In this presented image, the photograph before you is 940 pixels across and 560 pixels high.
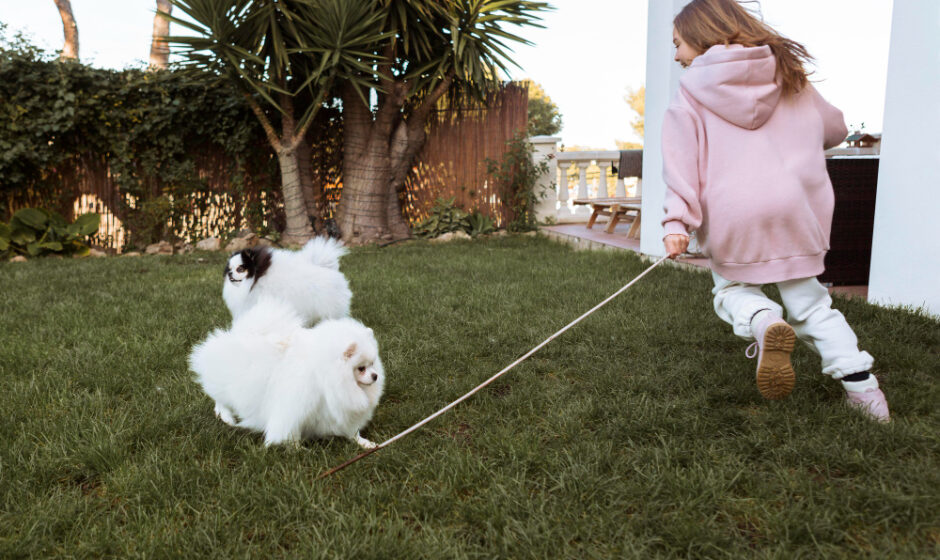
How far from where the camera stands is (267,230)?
8258 millimetres

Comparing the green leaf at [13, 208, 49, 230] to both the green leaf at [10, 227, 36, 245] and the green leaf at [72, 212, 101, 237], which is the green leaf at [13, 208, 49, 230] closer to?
the green leaf at [10, 227, 36, 245]

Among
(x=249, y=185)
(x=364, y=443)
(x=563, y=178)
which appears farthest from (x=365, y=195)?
(x=364, y=443)

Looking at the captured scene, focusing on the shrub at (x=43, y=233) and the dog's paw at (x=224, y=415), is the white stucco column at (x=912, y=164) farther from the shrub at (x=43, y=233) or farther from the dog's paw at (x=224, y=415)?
the shrub at (x=43, y=233)

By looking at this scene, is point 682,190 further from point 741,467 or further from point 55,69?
point 55,69

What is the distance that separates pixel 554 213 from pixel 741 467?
761 centimetres

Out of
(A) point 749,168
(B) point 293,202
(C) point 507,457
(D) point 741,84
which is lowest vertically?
(C) point 507,457

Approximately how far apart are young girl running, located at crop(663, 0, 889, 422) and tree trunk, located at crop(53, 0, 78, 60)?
15331mm

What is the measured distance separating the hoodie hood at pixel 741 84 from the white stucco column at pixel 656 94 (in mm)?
3061

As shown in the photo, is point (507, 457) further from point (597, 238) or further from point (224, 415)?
point (597, 238)

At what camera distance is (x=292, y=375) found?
196 centimetres

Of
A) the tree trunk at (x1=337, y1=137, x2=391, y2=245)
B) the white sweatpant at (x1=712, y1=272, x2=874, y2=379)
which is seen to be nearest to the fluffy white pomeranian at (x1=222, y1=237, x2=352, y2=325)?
the white sweatpant at (x1=712, y1=272, x2=874, y2=379)

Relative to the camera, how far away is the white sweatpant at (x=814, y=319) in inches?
83.4

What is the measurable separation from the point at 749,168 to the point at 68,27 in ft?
52.3

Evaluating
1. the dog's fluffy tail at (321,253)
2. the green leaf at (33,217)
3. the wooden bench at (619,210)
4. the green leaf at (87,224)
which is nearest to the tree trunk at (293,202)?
the green leaf at (87,224)
